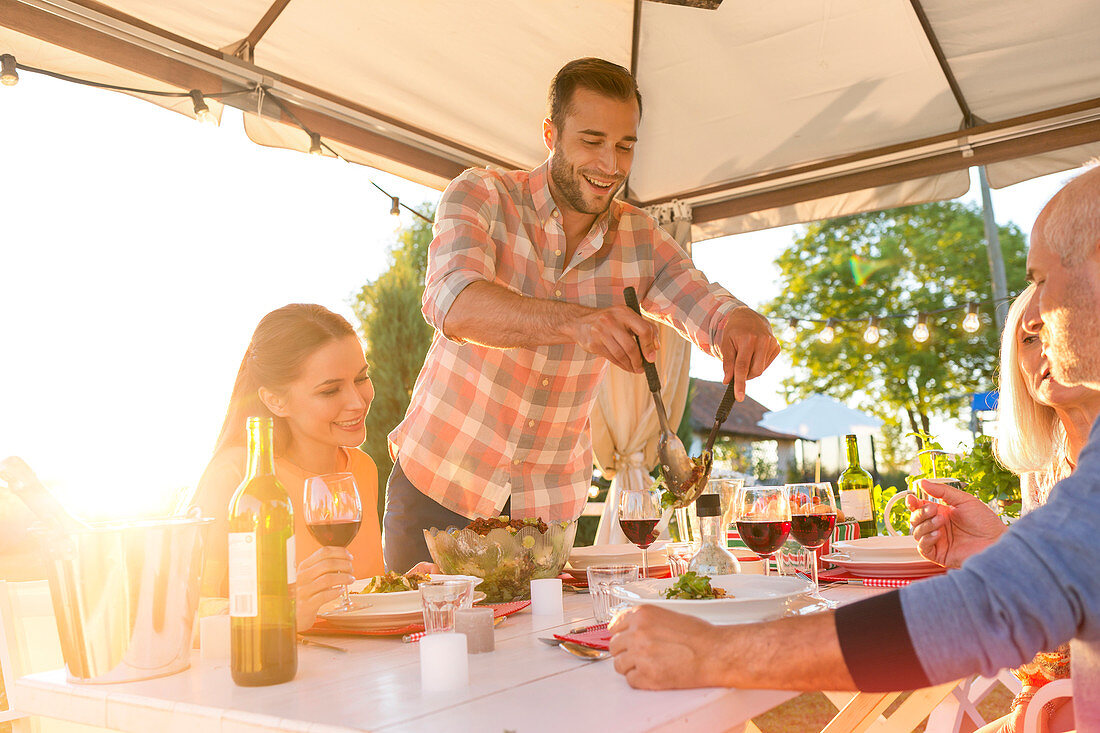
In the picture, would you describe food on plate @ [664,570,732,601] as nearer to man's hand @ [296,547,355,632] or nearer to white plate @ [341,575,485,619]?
white plate @ [341,575,485,619]

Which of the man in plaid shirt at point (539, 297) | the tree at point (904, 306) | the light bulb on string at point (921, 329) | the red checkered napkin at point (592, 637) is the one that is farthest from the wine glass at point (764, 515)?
the tree at point (904, 306)

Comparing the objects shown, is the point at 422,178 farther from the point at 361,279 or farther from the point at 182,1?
the point at 361,279

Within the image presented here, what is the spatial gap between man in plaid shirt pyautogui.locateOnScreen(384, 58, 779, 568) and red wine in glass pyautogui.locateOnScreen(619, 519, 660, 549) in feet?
1.90

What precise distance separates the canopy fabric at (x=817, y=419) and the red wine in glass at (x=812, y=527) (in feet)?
32.2

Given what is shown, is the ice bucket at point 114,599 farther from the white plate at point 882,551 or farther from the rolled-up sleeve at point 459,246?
the white plate at point 882,551

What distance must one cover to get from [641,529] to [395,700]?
825 millimetres

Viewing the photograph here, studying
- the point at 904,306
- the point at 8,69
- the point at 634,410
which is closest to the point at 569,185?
the point at 8,69

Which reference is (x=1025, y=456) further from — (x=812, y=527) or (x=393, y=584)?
(x=393, y=584)

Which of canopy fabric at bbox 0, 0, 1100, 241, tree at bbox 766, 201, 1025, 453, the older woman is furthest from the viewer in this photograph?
tree at bbox 766, 201, 1025, 453

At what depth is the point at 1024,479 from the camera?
2.04 metres

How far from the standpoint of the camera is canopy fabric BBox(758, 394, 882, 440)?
36.8ft

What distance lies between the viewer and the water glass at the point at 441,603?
1164 mm

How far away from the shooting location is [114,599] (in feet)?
3.45

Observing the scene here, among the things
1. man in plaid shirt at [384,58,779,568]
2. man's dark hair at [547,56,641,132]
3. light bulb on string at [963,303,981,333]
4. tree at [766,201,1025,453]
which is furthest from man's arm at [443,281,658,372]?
tree at [766,201,1025,453]
